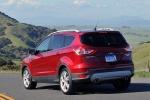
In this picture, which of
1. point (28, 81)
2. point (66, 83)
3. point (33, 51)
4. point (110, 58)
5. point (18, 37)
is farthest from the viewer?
point (18, 37)

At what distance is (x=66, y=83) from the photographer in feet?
37.1

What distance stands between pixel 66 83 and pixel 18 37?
533 ft

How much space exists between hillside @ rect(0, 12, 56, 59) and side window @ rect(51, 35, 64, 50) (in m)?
119

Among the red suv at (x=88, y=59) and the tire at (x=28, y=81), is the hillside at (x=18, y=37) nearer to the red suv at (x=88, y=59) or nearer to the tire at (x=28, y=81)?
the tire at (x=28, y=81)

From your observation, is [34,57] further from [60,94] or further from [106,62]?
[106,62]

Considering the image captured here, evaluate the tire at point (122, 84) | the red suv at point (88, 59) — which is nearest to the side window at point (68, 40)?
the red suv at point (88, 59)

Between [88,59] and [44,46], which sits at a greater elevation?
[44,46]

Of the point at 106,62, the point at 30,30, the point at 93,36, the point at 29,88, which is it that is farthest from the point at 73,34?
the point at 30,30

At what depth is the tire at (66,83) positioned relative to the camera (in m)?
11.1

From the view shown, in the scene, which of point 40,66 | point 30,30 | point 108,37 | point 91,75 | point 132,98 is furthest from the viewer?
point 30,30

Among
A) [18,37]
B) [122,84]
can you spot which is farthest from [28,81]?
[18,37]

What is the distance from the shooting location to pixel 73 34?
37.8 ft

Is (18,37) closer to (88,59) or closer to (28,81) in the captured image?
(28,81)

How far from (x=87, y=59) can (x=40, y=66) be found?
100 inches
